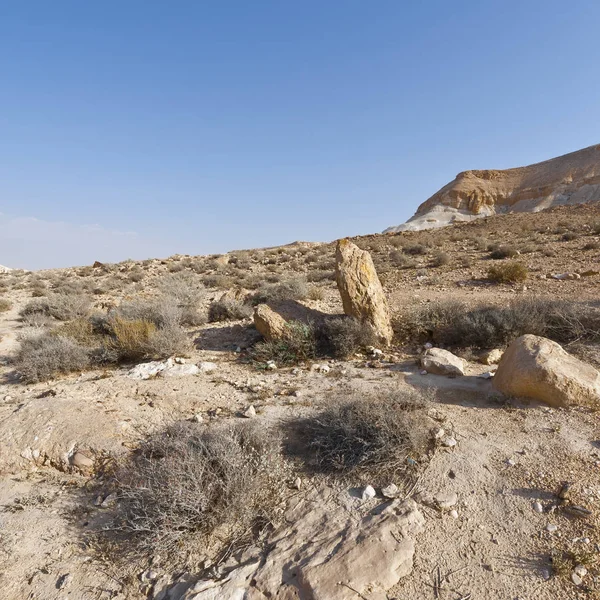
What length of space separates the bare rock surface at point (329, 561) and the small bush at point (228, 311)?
16.5 ft

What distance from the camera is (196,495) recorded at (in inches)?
104

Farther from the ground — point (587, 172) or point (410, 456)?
point (587, 172)

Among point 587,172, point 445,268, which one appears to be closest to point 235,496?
point 445,268

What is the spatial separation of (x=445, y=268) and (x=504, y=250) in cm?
222

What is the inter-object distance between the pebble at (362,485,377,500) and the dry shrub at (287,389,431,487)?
10cm

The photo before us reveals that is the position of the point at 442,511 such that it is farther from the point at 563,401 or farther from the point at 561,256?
the point at 561,256

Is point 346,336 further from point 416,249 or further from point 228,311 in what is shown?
point 416,249

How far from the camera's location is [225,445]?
3.01 meters

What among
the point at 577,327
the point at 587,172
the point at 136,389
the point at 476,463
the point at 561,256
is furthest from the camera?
the point at 587,172

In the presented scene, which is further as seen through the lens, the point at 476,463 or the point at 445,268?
the point at 445,268

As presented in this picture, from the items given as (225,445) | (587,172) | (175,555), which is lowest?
(175,555)

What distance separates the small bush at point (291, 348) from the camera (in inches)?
209

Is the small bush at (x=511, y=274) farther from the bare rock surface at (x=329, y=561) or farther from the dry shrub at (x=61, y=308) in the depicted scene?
the dry shrub at (x=61, y=308)

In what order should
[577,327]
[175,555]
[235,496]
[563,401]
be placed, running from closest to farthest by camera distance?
[175,555] → [235,496] → [563,401] → [577,327]
